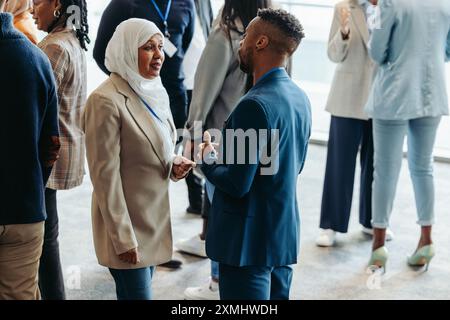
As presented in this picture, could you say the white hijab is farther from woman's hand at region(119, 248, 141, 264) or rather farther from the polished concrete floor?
the polished concrete floor

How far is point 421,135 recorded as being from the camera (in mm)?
3721

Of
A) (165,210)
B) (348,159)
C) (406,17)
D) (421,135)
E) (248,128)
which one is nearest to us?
(248,128)

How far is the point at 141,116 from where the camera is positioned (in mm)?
2479

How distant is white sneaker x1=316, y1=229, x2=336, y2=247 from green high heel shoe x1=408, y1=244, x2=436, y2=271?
18.0 inches

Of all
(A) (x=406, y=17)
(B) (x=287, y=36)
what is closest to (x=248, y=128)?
(B) (x=287, y=36)

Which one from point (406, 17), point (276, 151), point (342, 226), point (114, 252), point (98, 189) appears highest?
point (406, 17)

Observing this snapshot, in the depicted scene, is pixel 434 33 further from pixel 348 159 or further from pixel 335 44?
pixel 348 159

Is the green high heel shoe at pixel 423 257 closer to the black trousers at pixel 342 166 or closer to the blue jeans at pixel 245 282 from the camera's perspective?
the black trousers at pixel 342 166

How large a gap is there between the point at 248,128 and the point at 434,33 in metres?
1.70

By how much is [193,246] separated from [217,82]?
1094 mm

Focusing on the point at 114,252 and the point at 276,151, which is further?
the point at 114,252

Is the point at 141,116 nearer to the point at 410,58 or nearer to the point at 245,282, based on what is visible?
the point at 245,282

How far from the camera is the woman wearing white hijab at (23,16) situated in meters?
3.01

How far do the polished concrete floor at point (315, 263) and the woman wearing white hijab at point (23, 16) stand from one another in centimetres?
117
